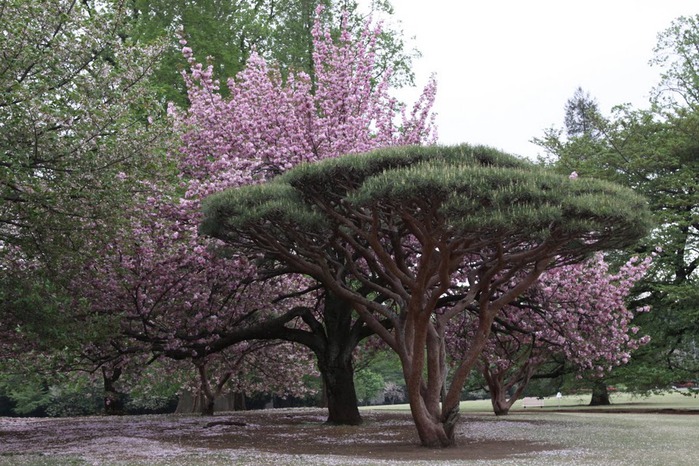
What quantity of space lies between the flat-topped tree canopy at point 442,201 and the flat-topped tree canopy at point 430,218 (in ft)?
0.08

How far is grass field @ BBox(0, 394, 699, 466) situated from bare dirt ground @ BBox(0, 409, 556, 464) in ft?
0.06

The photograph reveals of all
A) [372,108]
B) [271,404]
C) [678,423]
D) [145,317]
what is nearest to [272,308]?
[145,317]

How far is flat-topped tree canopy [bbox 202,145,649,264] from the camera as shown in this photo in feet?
42.7

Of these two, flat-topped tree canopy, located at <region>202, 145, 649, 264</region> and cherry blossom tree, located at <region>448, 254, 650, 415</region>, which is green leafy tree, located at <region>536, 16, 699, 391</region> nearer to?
cherry blossom tree, located at <region>448, 254, 650, 415</region>

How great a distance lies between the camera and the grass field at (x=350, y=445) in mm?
12922

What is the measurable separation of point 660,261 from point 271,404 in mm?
29141

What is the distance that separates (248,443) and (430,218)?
745cm

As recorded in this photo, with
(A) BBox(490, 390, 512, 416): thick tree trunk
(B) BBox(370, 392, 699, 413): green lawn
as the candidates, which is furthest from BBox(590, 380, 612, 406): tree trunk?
(A) BBox(490, 390, 512, 416): thick tree trunk

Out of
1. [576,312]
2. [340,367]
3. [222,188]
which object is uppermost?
[222,188]

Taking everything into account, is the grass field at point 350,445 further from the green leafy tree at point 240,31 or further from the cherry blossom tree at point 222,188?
the green leafy tree at point 240,31

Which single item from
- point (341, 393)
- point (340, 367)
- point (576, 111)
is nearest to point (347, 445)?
point (340, 367)

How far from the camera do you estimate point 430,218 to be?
1412 cm

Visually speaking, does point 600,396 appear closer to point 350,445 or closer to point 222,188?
point 350,445

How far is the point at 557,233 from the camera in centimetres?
1440
